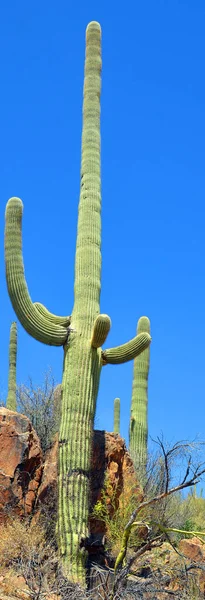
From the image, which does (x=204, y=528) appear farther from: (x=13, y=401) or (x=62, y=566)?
(x=62, y=566)

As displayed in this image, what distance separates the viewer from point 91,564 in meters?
11.8

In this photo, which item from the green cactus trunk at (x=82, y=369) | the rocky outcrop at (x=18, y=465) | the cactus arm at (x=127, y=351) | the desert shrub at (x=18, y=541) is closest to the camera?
the desert shrub at (x=18, y=541)

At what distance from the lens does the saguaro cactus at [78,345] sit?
11.4 metres

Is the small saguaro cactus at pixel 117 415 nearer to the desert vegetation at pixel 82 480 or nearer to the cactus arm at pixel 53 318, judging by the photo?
the desert vegetation at pixel 82 480

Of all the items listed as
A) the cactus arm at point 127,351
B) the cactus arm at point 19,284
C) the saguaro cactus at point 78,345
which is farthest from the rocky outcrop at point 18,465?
the cactus arm at point 127,351

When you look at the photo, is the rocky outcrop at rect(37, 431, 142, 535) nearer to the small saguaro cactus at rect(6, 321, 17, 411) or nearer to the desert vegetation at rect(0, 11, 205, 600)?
the desert vegetation at rect(0, 11, 205, 600)

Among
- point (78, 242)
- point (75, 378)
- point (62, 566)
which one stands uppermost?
point (78, 242)

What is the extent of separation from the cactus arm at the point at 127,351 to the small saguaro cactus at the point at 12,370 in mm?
6508

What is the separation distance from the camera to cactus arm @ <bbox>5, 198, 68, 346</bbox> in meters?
11.9

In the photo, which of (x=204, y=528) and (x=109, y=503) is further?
(x=204, y=528)

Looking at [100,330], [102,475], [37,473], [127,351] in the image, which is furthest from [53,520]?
[100,330]

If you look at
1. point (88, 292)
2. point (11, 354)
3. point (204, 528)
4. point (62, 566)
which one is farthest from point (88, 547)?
point (11, 354)

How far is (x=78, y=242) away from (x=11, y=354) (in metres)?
8.51

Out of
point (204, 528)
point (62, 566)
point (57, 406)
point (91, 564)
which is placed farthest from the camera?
point (204, 528)
